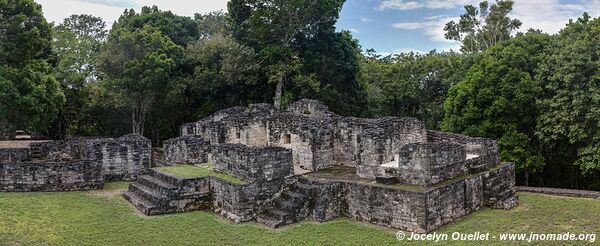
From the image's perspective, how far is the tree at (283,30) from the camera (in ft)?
90.4

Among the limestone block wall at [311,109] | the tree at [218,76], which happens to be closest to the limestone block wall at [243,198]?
the limestone block wall at [311,109]

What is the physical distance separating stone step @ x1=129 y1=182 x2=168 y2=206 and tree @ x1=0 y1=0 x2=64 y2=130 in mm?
8026

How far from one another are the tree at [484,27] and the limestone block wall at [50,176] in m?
24.1

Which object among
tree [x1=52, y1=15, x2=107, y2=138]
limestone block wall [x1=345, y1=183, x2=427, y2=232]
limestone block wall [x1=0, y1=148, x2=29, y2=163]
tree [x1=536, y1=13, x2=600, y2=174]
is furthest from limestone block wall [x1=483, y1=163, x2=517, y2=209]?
tree [x1=52, y1=15, x2=107, y2=138]

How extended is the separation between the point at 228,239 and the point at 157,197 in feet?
10.4

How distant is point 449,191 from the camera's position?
42.4ft

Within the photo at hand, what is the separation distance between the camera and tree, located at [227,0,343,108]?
27.5 metres

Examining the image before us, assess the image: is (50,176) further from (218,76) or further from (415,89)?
(415,89)

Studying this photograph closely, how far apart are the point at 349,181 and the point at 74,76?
2035 centimetres

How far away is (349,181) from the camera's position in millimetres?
14086

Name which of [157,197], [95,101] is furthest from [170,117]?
[157,197]

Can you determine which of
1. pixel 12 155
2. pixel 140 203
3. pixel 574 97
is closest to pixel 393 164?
pixel 140 203

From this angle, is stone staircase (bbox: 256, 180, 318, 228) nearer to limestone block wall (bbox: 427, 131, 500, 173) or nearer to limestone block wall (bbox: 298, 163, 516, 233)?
limestone block wall (bbox: 298, 163, 516, 233)

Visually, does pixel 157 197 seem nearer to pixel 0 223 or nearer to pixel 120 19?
pixel 0 223
